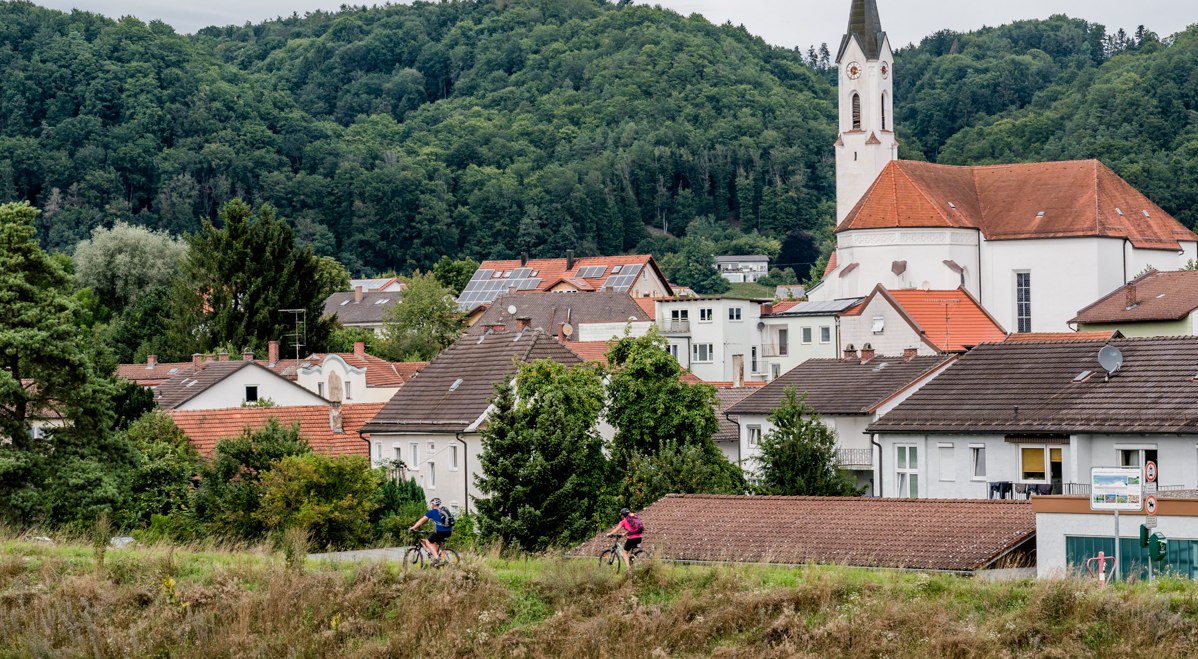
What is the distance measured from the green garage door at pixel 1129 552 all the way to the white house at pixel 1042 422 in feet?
24.0

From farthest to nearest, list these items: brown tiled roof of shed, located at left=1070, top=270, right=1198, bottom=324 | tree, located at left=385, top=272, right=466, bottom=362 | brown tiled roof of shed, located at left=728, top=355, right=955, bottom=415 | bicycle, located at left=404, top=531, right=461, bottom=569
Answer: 1. tree, located at left=385, top=272, right=466, bottom=362
2. brown tiled roof of shed, located at left=1070, top=270, right=1198, bottom=324
3. brown tiled roof of shed, located at left=728, top=355, right=955, bottom=415
4. bicycle, located at left=404, top=531, right=461, bottom=569

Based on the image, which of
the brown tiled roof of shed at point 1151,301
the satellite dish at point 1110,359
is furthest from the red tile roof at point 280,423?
the brown tiled roof of shed at point 1151,301

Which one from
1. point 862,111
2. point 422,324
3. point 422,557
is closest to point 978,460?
point 422,557

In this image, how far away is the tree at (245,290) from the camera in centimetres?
9219

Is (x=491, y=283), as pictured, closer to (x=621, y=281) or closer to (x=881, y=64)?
(x=621, y=281)

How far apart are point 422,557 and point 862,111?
82.2 meters

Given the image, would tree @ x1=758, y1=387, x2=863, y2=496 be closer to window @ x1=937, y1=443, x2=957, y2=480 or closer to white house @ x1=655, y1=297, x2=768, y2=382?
window @ x1=937, y1=443, x2=957, y2=480

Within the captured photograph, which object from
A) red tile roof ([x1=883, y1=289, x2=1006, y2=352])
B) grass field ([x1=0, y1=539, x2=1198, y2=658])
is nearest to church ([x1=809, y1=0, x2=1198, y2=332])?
red tile roof ([x1=883, y1=289, x2=1006, y2=352])

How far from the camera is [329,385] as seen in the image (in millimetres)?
71750

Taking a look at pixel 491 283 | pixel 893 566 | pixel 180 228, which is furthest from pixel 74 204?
pixel 893 566

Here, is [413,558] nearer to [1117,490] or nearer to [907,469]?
[1117,490]

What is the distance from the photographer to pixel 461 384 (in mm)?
50844

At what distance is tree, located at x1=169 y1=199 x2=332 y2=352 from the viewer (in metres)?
92.2

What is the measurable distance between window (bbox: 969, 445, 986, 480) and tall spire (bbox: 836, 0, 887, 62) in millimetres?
66024
